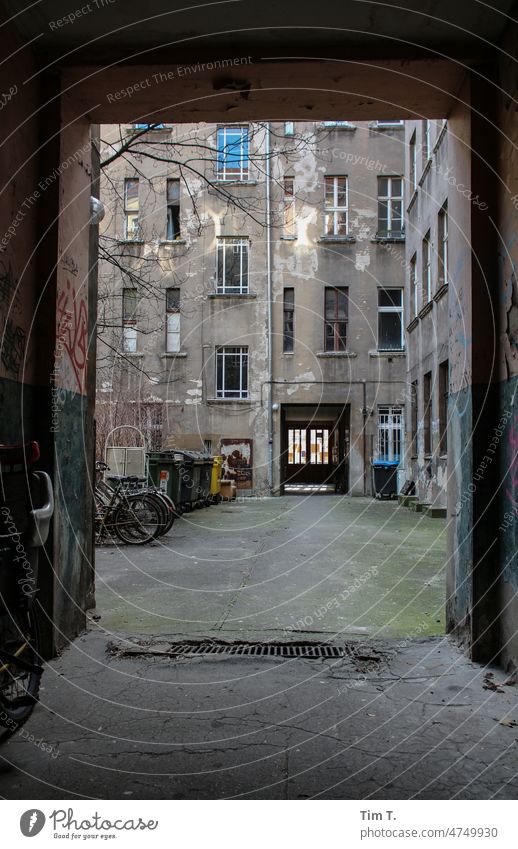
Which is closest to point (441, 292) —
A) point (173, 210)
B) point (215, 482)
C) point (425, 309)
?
point (425, 309)

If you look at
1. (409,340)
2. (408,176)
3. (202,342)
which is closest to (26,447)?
(409,340)

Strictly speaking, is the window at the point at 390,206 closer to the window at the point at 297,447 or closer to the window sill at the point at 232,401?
the window sill at the point at 232,401

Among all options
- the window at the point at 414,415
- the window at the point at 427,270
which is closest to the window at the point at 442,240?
the window at the point at 427,270

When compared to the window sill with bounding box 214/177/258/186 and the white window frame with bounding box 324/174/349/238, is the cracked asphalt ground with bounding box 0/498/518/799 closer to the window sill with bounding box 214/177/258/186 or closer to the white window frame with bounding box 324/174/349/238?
the white window frame with bounding box 324/174/349/238

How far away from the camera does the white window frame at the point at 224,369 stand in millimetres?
23203

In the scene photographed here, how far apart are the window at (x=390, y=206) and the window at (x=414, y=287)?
424 cm

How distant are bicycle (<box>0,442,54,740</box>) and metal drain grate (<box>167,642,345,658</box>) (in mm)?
1409

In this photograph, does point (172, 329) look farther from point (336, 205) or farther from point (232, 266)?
point (336, 205)

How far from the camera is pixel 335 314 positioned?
23188 millimetres

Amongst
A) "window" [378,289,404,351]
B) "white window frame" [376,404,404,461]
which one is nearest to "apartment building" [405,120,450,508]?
"white window frame" [376,404,404,461]

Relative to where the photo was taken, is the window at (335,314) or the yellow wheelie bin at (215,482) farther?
the window at (335,314)

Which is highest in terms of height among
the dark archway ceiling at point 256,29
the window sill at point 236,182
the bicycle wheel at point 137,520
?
the window sill at point 236,182

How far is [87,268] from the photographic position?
17.6ft

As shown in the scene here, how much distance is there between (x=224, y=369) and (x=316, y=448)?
32.9 feet
